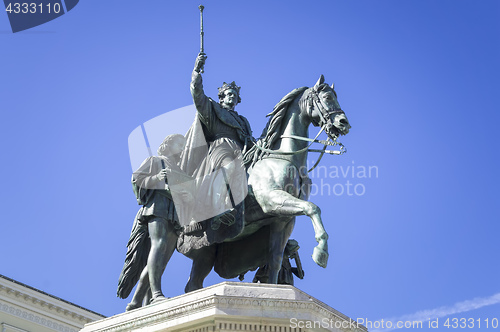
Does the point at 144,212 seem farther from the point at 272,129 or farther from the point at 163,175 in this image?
the point at 272,129

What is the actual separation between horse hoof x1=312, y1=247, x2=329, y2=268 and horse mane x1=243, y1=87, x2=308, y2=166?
244 centimetres

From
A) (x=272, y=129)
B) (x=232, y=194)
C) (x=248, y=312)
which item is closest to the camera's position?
(x=248, y=312)

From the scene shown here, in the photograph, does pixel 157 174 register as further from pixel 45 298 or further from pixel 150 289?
pixel 45 298

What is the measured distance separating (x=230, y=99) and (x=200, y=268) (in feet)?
9.60

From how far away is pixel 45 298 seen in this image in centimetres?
3538

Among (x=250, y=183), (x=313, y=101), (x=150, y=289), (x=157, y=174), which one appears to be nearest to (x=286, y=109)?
(x=313, y=101)

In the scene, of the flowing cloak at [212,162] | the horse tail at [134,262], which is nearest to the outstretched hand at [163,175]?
the flowing cloak at [212,162]

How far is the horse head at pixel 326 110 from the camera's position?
1318cm

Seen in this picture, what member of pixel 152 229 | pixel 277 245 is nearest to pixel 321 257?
pixel 277 245

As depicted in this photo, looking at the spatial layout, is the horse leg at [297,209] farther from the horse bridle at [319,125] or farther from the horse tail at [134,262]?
the horse tail at [134,262]

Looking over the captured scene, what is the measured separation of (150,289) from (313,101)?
3.88 m

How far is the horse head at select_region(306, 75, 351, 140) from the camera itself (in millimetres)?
13180

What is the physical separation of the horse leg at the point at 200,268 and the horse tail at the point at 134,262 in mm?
787

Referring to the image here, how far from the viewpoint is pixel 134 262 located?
44.4 ft
